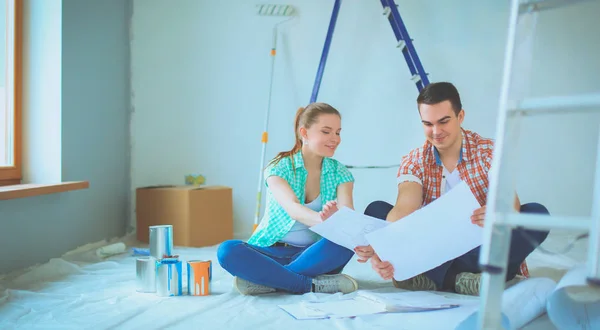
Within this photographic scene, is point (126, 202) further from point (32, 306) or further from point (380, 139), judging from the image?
point (32, 306)

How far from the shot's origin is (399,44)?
3.17 metres

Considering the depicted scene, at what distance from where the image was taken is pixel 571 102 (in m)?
0.88

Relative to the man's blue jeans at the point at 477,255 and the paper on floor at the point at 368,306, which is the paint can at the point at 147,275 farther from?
the man's blue jeans at the point at 477,255

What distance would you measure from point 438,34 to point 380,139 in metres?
0.73

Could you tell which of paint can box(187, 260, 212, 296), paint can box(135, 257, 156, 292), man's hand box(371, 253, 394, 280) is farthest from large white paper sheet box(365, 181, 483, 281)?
paint can box(135, 257, 156, 292)

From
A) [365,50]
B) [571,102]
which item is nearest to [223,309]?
[571,102]

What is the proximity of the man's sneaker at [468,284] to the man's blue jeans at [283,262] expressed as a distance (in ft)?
1.17

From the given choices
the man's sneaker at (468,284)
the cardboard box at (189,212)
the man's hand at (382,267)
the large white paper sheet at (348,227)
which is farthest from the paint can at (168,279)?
the cardboard box at (189,212)

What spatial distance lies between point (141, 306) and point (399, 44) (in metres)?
2.10

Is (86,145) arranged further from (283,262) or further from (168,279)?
(283,262)

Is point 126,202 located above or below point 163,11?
below

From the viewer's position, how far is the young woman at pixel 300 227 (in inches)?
69.7

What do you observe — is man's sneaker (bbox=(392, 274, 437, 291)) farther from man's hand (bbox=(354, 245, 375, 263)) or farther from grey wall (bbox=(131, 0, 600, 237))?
grey wall (bbox=(131, 0, 600, 237))

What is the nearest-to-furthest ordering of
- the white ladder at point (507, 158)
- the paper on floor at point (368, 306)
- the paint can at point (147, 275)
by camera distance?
the white ladder at point (507, 158)
the paper on floor at point (368, 306)
the paint can at point (147, 275)
